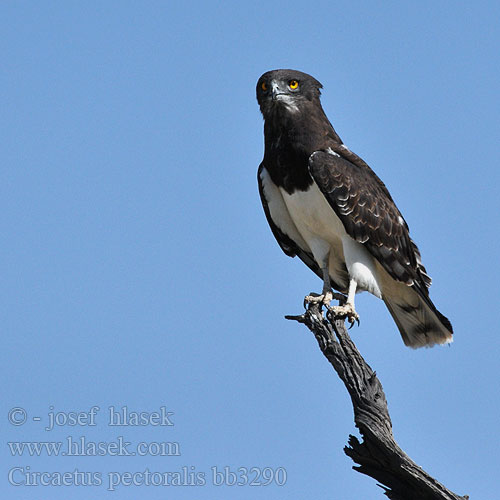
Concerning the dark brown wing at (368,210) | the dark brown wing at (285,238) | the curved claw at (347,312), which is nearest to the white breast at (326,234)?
the dark brown wing at (368,210)

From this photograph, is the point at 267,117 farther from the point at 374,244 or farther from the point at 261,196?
the point at 374,244

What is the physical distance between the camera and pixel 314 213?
10.4 metres

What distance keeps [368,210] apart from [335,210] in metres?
0.40

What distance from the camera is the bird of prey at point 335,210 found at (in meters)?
10.2

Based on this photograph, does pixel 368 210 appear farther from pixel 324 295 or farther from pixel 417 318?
pixel 417 318

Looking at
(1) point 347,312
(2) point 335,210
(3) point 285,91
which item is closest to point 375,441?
(1) point 347,312

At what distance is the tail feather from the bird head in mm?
2481

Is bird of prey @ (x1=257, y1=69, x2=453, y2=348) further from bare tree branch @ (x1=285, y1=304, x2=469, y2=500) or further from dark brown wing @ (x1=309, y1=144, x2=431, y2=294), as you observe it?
bare tree branch @ (x1=285, y1=304, x2=469, y2=500)

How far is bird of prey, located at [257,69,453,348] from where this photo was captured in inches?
402

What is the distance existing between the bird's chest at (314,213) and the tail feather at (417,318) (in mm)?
1073

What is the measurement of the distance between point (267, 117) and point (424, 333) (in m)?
3.16

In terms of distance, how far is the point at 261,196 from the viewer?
1104 centimetres

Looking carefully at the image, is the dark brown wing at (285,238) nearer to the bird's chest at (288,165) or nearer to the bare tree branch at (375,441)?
the bird's chest at (288,165)

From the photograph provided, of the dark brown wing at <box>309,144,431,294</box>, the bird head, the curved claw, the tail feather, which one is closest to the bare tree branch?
the curved claw
